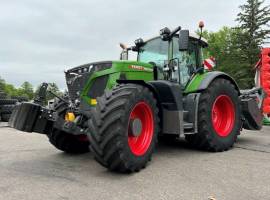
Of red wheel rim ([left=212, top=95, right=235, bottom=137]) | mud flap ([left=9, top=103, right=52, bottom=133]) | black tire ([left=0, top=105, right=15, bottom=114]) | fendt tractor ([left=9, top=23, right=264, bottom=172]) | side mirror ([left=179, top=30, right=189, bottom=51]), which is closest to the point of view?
fendt tractor ([left=9, top=23, right=264, bottom=172])

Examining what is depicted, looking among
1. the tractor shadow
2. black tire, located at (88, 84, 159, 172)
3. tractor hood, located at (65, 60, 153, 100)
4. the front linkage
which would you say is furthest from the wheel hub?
the tractor shadow

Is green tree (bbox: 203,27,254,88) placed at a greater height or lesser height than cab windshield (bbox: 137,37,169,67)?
greater

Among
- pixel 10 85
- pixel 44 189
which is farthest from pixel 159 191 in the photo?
pixel 10 85

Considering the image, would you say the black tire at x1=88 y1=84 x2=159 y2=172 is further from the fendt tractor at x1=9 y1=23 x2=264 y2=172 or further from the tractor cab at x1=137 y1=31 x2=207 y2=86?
the tractor cab at x1=137 y1=31 x2=207 y2=86

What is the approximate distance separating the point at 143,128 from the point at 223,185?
62.6 inches

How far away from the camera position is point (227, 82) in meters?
7.35

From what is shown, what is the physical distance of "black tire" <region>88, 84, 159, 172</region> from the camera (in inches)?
185

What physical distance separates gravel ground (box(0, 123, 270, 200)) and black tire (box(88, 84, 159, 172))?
0.24 m

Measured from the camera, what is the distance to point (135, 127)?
17.3 feet

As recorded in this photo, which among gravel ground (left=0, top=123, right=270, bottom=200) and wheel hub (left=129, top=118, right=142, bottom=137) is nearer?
gravel ground (left=0, top=123, right=270, bottom=200)

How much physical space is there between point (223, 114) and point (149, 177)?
10.5ft

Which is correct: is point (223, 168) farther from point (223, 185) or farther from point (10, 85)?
point (10, 85)

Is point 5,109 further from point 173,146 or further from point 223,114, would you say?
point 223,114

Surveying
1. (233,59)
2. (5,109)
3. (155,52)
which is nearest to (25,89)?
(233,59)
